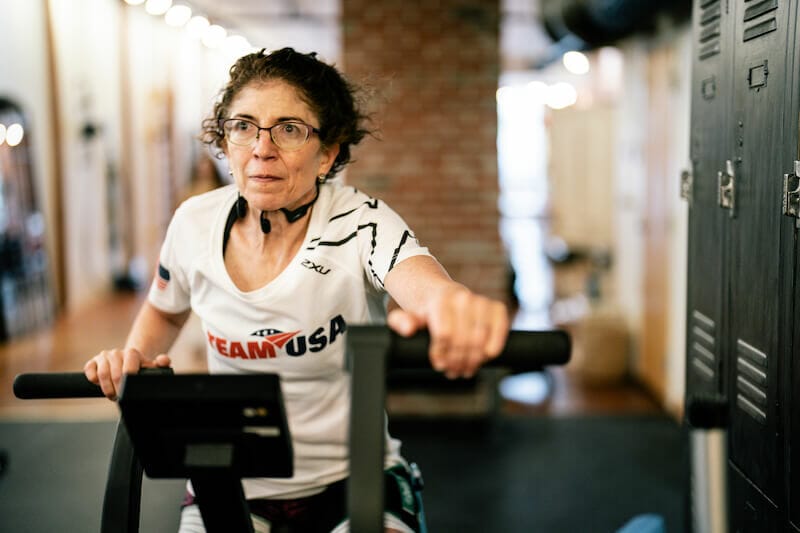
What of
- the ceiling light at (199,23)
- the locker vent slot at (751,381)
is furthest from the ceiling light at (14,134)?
the locker vent slot at (751,381)

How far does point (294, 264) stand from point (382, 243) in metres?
0.18

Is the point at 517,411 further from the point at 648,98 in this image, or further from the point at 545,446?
the point at 648,98

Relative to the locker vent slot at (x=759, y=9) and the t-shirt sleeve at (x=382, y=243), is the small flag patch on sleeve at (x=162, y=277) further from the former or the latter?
the locker vent slot at (x=759, y=9)

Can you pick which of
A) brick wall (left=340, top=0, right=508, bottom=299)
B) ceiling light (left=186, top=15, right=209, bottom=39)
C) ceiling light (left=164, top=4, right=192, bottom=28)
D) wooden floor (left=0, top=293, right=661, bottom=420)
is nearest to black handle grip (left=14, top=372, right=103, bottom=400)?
brick wall (left=340, top=0, right=508, bottom=299)

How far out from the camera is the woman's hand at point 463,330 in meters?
1.06

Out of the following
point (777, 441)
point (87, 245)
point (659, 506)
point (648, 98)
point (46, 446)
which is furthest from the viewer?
point (87, 245)

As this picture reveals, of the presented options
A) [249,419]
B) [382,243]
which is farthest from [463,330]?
[382,243]

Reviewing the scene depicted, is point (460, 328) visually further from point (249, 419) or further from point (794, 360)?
point (794, 360)

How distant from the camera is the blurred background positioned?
4.80 m

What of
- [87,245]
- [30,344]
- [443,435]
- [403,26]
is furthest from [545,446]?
[87,245]

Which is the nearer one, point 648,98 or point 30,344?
point 648,98

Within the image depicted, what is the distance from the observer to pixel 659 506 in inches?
149

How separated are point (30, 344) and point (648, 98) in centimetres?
504

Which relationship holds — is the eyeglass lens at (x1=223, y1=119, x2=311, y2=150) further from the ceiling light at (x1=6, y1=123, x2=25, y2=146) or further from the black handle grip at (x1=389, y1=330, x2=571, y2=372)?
the ceiling light at (x1=6, y1=123, x2=25, y2=146)
